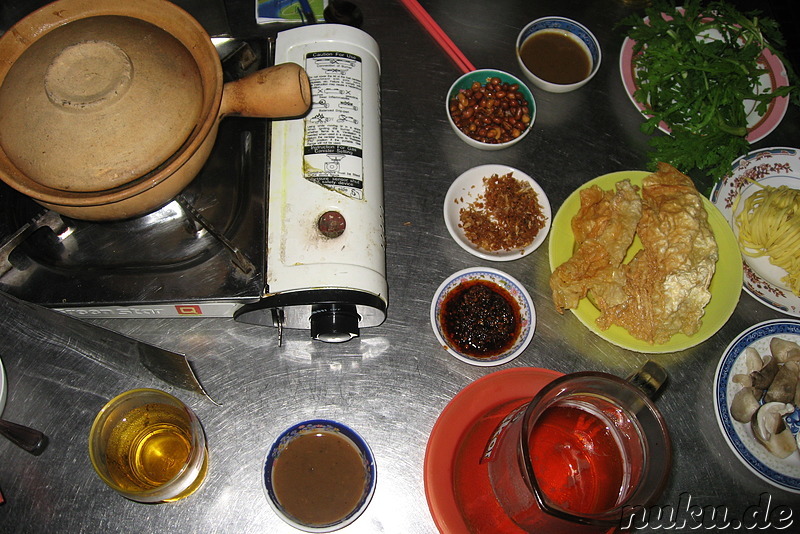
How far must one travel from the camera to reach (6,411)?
4.17 ft

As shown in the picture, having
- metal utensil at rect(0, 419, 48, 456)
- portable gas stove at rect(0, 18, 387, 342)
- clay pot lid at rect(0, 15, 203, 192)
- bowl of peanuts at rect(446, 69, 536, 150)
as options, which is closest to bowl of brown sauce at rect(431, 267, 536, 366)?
portable gas stove at rect(0, 18, 387, 342)

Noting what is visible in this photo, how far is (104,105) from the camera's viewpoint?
80 cm

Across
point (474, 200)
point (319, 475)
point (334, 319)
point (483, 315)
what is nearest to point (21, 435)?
point (319, 475)

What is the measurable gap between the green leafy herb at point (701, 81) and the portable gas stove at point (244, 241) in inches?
34.3

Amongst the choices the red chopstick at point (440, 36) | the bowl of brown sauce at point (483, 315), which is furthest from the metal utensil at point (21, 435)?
the red chopstick at point (440, 36)

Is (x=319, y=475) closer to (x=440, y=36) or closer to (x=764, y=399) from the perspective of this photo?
(x=764, y=399)

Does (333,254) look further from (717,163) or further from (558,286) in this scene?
(717,163)

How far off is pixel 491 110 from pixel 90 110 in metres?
0.99

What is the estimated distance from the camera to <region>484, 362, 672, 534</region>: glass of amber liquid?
79 centimetres

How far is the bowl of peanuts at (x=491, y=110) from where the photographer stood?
1476 mm

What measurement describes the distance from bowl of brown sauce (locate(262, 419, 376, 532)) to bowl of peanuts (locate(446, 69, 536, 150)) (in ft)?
2.74

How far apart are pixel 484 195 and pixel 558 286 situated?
32cm

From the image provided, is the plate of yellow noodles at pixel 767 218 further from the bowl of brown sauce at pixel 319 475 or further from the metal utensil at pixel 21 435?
the metal utensil at pixel 21 435

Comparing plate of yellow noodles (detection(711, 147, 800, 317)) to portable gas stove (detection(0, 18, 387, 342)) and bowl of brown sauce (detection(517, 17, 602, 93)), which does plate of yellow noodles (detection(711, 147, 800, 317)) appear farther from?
portable gas stove (detection(0, 18, 387, 342))
